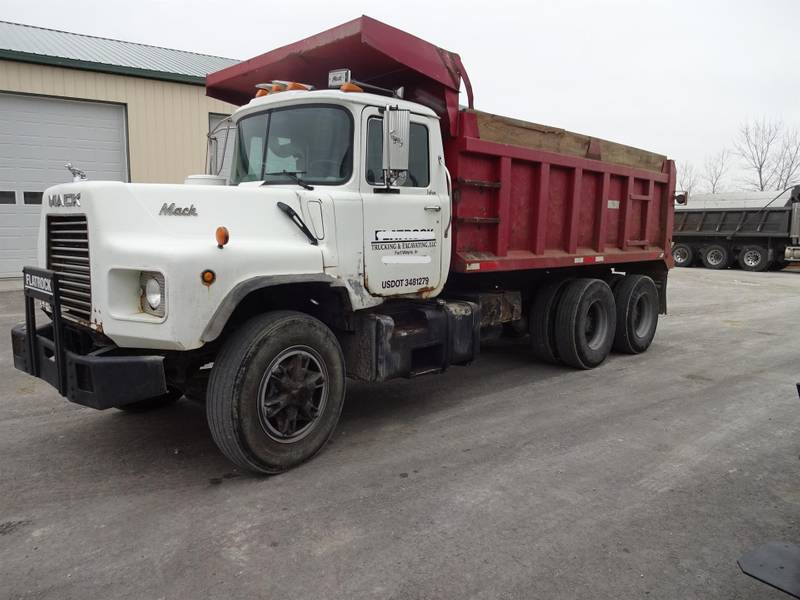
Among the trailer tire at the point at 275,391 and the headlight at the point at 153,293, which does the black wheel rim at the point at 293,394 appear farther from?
the headlight at the point at 153,293

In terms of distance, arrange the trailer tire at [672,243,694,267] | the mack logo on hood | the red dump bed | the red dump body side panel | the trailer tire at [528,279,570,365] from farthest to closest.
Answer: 1. the trailer tire at [672,243,694,267]
2. the trailer tire at [528,279,570,365]
3. the red dump body side panel
4. the red dump bed
5. the mack logo on hood

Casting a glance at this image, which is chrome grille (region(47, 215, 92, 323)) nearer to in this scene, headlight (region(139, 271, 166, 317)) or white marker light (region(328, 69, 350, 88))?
headlight (region(139, 271, 166, 317))

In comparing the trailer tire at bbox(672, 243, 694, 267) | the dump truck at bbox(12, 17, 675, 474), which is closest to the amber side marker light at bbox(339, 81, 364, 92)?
the dump truck at bbox(12, 17, 675, 474)

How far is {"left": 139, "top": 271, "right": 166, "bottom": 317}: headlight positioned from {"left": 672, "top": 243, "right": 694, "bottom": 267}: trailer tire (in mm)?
25655

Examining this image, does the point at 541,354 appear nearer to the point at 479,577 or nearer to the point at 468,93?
the point at 468,93

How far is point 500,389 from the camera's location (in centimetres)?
634

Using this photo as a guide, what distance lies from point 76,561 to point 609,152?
6.84 meters

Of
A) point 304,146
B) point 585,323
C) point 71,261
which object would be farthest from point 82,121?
point 585,323

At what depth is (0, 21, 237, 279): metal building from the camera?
42.8 ft

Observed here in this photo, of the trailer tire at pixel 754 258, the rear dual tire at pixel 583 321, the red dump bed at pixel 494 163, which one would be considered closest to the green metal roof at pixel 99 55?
the red dump bed at pixel 494 163

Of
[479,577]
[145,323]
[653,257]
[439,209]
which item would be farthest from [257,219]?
[653,257]

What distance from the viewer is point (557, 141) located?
670 centimetres

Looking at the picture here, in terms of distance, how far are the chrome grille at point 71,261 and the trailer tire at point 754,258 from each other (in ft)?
83.0

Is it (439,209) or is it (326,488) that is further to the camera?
(439,209)
